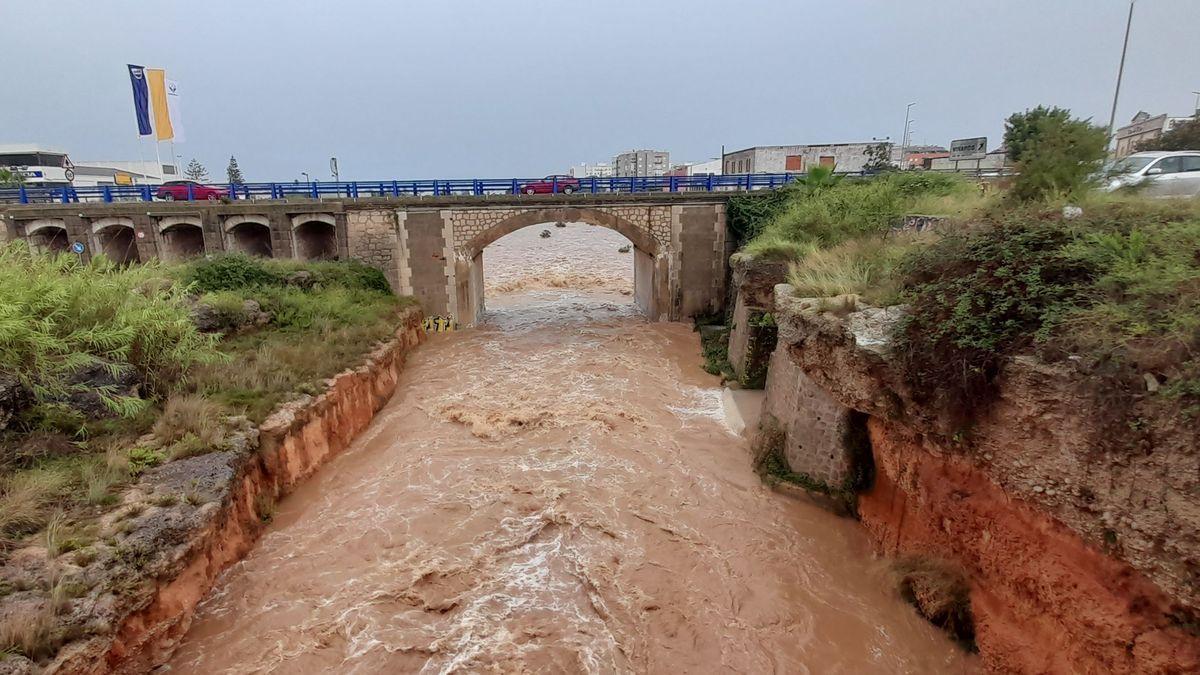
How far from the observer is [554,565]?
7.66 meters

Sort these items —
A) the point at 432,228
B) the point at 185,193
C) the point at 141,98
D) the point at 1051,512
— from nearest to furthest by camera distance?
the point at 1051,512 → the point at 432,228 → the point at 185,193 → the point at 141,98

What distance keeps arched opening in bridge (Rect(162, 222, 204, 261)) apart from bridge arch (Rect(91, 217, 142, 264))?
995 mm

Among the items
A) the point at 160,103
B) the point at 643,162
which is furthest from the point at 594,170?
the point at 160,103

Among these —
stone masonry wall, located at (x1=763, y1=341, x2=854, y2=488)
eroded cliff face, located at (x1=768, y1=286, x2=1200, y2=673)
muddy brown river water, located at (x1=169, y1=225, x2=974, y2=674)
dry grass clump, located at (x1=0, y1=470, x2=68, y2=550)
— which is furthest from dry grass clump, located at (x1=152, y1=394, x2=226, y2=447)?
eroded cliff face, located at (x1=768, y1=286, x2=1200, y2=673)

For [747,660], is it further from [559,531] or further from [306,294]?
[306,294]

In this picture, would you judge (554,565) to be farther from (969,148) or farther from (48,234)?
(969,148)

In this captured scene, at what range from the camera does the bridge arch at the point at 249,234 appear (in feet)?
66.4

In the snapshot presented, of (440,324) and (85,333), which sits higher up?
(85,333)

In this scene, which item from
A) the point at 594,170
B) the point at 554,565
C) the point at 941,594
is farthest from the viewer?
the point at 594,170

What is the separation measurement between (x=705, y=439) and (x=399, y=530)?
6161mm

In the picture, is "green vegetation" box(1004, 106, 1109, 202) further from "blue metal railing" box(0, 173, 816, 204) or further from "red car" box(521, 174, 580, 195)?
"red car" box(521, 174, 580, 195)

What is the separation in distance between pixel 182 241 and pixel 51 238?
5457 mm

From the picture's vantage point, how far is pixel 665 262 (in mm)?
20750

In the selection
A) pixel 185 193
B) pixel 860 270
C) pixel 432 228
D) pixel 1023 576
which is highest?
Answer: pixel 185 193
